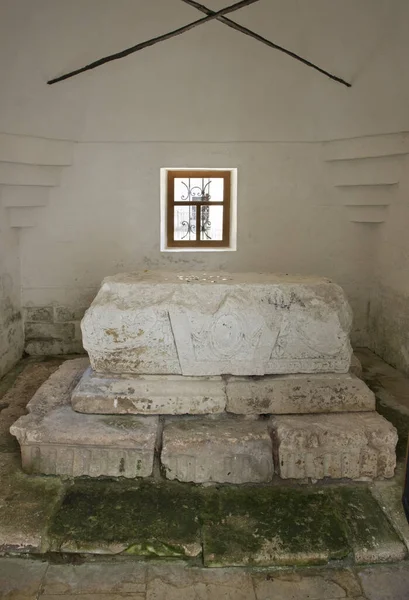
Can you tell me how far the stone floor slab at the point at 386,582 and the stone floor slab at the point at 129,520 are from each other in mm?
772

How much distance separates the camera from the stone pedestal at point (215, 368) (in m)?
2.91

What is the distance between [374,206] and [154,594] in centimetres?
404

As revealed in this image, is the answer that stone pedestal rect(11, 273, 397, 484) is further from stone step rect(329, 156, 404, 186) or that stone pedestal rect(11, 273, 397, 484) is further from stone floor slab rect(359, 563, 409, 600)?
stone step rect(329, 156, 404, 186)

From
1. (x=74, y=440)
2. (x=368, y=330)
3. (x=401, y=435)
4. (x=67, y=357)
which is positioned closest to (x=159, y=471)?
(x=74, y=440)

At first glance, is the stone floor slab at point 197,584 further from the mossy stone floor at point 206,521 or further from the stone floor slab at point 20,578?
the stone floor slab at point 20,578

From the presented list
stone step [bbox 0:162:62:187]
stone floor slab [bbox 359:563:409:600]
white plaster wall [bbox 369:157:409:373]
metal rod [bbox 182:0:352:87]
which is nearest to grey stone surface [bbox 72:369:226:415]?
stone floor slab [bbox 359:563:409:600]

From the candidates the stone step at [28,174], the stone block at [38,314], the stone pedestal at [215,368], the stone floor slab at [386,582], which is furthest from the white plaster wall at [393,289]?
the stone block at [38,314]

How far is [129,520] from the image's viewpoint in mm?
2461

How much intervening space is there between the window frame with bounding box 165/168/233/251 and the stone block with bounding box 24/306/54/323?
1.41m

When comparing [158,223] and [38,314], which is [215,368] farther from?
[38,314]

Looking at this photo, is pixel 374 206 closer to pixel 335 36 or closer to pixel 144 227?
pixel 335 36

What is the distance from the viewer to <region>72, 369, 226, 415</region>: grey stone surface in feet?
9.91

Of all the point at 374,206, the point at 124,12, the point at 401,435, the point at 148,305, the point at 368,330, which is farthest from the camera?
the point at 368,330

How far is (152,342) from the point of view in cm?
310
